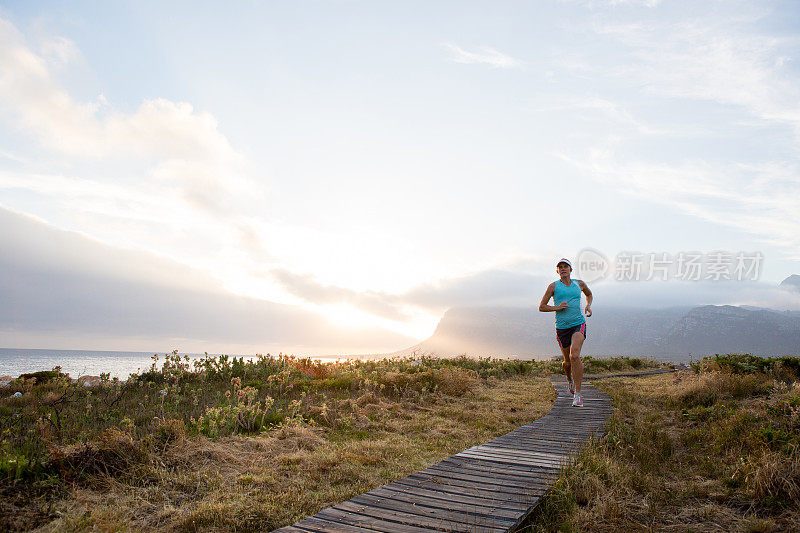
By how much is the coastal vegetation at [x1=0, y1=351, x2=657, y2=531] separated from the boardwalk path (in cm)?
60

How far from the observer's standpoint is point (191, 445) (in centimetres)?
587

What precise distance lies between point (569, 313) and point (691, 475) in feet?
13.9

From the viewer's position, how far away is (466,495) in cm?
423

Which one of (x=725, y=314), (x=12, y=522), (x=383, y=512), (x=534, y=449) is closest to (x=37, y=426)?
(x=12, y=522)

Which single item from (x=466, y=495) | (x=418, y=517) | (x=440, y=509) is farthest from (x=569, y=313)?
(x=418, y=517)

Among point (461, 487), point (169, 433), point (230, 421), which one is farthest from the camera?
point (230, 421)

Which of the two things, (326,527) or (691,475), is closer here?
(326,527)

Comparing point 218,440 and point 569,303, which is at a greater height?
point 569,303

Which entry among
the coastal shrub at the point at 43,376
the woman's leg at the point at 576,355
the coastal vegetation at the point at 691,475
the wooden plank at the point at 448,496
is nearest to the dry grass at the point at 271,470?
the wooden plank at the point at 448,496

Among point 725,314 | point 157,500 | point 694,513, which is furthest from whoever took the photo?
point 725,314

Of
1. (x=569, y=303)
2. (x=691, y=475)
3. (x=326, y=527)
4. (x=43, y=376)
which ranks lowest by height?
(x=43, y=376)

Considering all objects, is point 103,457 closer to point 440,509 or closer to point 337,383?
point 440,509

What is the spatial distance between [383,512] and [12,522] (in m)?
3.05

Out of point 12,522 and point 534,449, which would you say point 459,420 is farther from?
point 12,522
